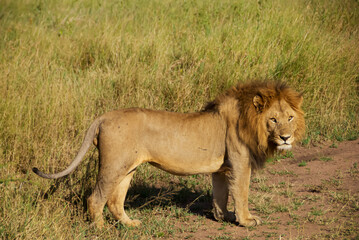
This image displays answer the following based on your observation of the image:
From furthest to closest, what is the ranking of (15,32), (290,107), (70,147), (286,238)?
(15,32) → (70,147) → (290,107) → (286,238)

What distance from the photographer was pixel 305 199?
193 inches

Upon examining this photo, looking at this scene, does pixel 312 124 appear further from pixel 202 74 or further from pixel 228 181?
pixel 228 181

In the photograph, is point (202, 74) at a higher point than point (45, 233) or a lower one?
higher

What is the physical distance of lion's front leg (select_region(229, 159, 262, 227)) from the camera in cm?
419

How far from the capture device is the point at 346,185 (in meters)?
5.18

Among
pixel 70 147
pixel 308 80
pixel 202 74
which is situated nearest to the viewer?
pixel 70 147

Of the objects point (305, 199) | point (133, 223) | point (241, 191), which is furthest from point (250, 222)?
point (133, 223)

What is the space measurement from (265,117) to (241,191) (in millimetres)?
668

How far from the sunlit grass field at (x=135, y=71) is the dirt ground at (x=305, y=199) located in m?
0.41

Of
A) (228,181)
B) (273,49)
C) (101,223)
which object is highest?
(273,49)

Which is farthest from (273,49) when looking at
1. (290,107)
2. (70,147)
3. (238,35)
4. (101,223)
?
(101,223)

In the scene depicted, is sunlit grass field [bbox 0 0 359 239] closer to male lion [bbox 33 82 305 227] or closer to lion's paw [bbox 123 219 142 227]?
lion's paw [bbox 123 219 142 227]

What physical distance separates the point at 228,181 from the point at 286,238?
675mm

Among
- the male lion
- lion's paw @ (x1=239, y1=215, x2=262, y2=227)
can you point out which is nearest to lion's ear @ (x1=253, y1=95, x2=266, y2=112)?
the male lion
